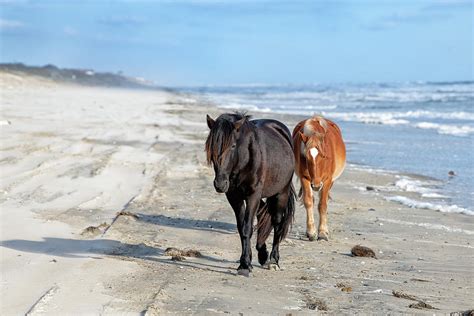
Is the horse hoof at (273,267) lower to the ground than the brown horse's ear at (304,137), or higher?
lower

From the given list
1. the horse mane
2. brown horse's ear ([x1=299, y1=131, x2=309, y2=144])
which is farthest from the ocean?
the horse mane

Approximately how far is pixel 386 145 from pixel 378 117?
14348 mm

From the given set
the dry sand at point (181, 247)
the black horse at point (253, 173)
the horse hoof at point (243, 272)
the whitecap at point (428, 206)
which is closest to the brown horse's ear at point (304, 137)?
the black horse at point (253, 173)

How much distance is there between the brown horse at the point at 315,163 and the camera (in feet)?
29.7

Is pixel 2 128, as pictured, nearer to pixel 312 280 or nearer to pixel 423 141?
pixel 423 141

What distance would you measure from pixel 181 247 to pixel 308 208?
6.05 feet

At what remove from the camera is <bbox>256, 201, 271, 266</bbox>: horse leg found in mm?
7586

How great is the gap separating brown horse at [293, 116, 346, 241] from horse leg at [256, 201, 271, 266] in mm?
1313

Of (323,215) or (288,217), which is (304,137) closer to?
(323,215)

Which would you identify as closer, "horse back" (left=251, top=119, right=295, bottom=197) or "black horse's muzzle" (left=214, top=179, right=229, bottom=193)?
"black horse's muzzle" (left=214, top=179, right=229, bottom=193)

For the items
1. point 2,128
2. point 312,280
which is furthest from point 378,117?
point 312,280

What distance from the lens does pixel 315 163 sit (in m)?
9.03

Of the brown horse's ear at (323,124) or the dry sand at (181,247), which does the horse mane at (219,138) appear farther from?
the brown horse's ear at (323,124)

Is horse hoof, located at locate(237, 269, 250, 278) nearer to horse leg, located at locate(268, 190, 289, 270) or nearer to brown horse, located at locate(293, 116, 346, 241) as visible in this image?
horse leg, located at locate(268, 190, 289, 270)
